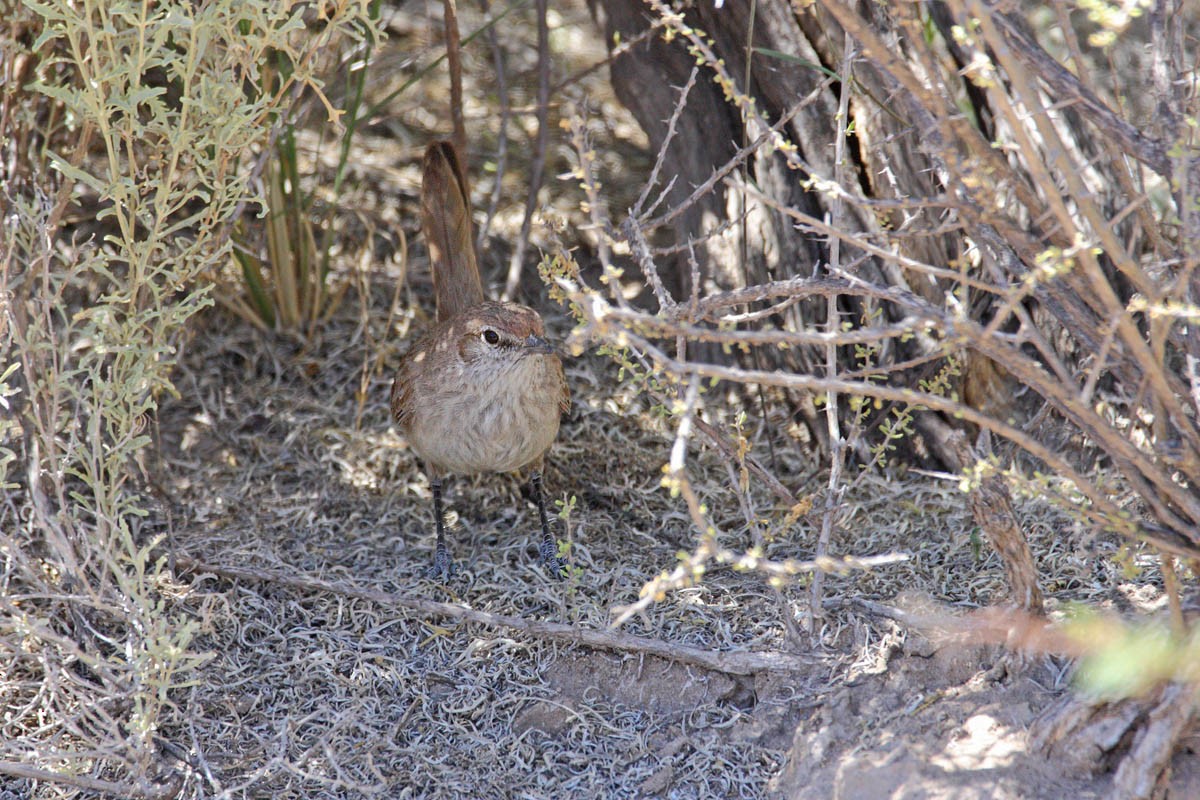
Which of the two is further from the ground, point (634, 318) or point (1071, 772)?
point (634, 318)

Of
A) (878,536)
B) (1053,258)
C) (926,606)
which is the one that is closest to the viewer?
(1053,258)

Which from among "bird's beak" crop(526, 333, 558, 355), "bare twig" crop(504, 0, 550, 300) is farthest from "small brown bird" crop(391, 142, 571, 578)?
"bare twig" crop(504, 0, 550, 300)

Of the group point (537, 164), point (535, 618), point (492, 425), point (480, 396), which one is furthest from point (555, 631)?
point (537, 164)

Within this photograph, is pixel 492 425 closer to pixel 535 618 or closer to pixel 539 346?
pixel 539 346

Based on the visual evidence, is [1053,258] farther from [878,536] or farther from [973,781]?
[878,536]

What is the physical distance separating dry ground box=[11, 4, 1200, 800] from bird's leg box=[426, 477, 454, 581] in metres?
0.07

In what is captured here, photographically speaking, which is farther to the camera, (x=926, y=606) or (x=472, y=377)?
(x=472, y=377)

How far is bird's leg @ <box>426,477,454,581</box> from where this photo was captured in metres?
4.18

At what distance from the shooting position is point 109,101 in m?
3.26

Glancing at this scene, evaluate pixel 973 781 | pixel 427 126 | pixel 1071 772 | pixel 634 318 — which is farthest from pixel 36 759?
pixel 427 126

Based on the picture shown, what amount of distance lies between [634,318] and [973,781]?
1.43 m

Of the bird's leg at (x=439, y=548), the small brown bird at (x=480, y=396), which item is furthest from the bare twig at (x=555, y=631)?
the small brown bird at (x=480, y=396)

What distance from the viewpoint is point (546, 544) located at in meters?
4.37

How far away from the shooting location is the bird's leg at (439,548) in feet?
13.7
